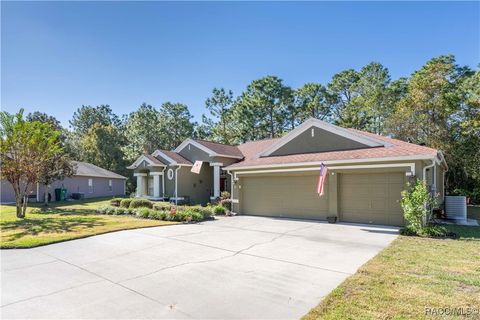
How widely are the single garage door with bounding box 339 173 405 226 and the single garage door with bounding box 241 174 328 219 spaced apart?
101 cm

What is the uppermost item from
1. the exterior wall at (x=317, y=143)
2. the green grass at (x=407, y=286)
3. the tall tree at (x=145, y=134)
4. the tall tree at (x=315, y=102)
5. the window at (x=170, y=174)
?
the tall tree at (x=315, y=102)

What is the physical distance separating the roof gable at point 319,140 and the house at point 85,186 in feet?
64.9

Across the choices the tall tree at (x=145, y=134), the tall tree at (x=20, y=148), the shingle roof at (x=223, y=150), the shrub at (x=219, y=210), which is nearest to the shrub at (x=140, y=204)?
the shrub at (x=219, y=210)

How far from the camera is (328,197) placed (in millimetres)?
13977

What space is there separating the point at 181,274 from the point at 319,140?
11.7m

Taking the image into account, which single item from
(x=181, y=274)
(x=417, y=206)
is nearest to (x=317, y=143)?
(x=417, y=206)

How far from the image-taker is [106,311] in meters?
4.30

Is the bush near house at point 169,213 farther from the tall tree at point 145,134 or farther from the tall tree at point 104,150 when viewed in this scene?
the tall tree at point 104,150

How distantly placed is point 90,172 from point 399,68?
1349 inches

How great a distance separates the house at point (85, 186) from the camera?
84.6 ft

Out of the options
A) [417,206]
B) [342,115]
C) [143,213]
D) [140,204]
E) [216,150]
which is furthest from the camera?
[342,115]

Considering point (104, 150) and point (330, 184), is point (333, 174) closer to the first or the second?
point (330, 184)

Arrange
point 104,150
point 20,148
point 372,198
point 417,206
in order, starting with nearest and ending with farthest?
point 417,206 → point 372,198 → point 20,148 → point 104,150

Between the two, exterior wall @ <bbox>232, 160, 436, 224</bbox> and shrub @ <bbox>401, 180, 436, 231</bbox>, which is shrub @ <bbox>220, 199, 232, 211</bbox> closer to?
exterior wall @ <bbox>232, 160, 436, 224</bbox>
